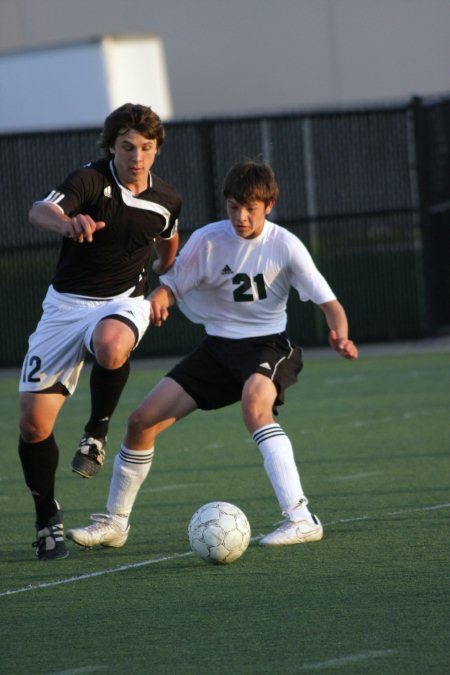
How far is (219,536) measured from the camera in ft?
19.5

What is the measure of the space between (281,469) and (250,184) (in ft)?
4.28

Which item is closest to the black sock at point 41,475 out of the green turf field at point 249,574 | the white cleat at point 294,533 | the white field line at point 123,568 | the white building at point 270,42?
the green turf field at point 249,574

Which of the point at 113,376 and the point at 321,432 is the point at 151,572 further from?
the point at 321,432

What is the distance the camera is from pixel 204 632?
4906 mm

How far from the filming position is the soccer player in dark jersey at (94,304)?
20.5 ft

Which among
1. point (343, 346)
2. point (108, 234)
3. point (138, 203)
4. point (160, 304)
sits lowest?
point (343, 346)

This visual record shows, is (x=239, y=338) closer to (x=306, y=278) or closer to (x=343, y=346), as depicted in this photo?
(x=306, y=278)

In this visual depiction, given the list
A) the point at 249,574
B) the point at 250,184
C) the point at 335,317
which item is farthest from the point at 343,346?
the point at 249,574

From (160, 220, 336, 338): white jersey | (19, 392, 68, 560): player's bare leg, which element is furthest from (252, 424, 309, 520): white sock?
(19, 392, 68, 560): player's bare leg

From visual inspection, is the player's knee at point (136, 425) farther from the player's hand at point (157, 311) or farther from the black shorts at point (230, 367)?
the player's hand at point (157, 311)

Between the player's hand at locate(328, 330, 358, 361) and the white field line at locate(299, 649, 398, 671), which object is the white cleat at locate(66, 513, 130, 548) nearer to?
the player's hand at locate(328, 330, 358, 361)

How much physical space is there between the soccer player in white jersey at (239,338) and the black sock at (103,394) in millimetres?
157

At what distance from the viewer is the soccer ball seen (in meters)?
5.96

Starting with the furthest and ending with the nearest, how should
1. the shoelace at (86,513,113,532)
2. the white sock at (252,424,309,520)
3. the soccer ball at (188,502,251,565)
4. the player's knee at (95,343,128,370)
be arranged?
the shoelace at (86,513,113,532) < the white sock at (252,424,309,520) < the player's knee at (95,343,128,370) < the soccer ball at (188,502,251,565)
